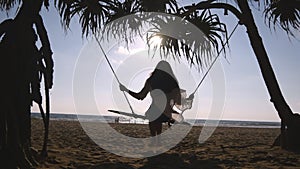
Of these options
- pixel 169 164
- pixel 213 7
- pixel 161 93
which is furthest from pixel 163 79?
pixel 213 7

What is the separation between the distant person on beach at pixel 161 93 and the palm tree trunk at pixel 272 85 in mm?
1516

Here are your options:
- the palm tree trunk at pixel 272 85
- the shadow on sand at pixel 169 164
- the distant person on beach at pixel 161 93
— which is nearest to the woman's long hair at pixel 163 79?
the distant person on beach at pixel 161 93

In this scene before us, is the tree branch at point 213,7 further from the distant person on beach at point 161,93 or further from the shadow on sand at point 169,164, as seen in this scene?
the shadow on sand at point 169,164

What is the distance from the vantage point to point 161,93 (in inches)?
243

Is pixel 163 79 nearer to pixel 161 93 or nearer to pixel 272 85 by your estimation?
pixel 161 93

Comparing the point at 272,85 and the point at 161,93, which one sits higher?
the point at 272,85

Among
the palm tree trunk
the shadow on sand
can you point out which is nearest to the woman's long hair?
the shadow on sand

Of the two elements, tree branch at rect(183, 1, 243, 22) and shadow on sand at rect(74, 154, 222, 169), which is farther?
tree branch at rect(183, 1, 243, 22)

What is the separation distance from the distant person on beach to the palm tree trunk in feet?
4.97

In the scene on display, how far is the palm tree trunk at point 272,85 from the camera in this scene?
607 centimetres

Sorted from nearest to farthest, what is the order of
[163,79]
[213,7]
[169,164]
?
[169,164] → [163,79] → [213,7]

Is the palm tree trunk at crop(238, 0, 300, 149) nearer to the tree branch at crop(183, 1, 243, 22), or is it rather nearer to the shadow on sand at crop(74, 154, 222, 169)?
the tree branch at crop(183, 1, 243, 22)

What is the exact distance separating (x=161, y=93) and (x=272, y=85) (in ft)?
6.11

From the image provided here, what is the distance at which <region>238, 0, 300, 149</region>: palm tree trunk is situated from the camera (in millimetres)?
6073
